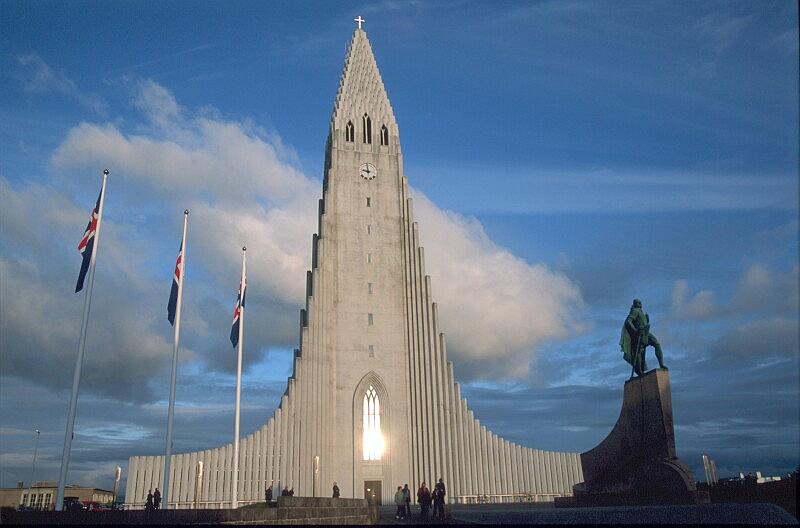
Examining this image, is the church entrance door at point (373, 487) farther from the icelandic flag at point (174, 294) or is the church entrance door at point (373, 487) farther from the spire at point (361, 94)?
the spire at point (361, 94)

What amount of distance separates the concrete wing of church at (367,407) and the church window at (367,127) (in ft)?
9.49

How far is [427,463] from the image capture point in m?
39.5

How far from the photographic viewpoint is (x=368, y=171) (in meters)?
46.4

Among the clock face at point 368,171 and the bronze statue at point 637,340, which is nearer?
the bronze statue at point 637,340

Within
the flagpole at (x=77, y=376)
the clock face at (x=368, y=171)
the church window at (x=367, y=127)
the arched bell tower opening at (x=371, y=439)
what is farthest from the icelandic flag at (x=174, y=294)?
the church window at (x=367, y=127)

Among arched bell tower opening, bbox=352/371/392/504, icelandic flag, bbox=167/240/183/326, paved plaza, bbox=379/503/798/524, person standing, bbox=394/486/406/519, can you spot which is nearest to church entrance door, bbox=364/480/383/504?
arched bell tower opening, bbox=352/371/392/504

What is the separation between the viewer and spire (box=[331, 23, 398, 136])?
48.2 metres

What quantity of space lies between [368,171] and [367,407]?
15836 millimetres

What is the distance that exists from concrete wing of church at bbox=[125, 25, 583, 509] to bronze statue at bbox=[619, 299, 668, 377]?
18.6m

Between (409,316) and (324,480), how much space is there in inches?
431

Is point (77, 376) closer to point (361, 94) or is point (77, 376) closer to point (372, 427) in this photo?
point (372, 427)

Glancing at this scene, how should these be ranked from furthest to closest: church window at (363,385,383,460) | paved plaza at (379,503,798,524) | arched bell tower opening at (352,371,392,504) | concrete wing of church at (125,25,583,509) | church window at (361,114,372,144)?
church window at (361,114,372,144), church window at (363,385,383,460), arched bell tower opening at (352,371,392,504), concrete wing of church at (125,25,583,509), paved plaza at (379,503,798,524)

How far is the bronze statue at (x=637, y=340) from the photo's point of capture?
22.6 meters

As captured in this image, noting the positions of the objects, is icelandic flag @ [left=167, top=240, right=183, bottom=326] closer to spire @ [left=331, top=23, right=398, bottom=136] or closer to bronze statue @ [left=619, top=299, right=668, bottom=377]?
bronze statue @ [left=619, top=299, right=668, bottom=377]
